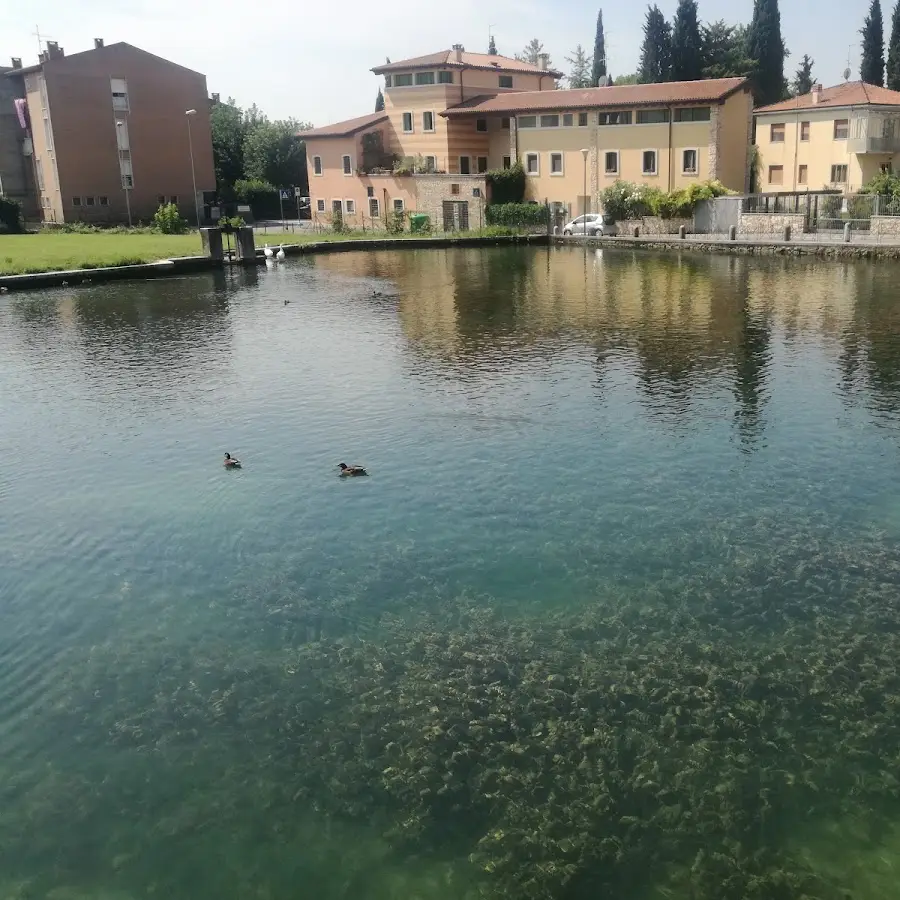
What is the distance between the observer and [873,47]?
9081 cm

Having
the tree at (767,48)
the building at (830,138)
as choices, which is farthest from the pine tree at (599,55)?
the building at (830,138)

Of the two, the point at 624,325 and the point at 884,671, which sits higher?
the point at 624,325

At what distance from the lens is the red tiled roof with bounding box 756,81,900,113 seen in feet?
222

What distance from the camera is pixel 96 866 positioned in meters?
8.96

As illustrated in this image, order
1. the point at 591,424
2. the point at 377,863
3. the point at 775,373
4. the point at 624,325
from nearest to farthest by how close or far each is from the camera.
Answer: the point at 377,863 < the point at 591,424 < the point at 775,373 < the point at 624,325

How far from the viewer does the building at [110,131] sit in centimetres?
7831

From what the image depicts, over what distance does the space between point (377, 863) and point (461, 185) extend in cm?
6714

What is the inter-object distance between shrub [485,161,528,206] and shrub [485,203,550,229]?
1.02 m

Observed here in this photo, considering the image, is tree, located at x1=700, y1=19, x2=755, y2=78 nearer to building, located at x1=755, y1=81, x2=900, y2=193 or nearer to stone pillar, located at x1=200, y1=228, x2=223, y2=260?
building, located at x1=755, y1=81, x2=900, y2=193

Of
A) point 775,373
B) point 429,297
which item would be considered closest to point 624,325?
point 775,373

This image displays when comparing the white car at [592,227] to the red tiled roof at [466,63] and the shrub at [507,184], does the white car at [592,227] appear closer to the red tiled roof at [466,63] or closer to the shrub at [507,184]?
the shrub at [507,184]

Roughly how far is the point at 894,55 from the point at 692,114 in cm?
3947

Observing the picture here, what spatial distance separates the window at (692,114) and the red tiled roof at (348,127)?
24709mm

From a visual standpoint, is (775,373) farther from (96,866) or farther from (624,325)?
(96,866)
